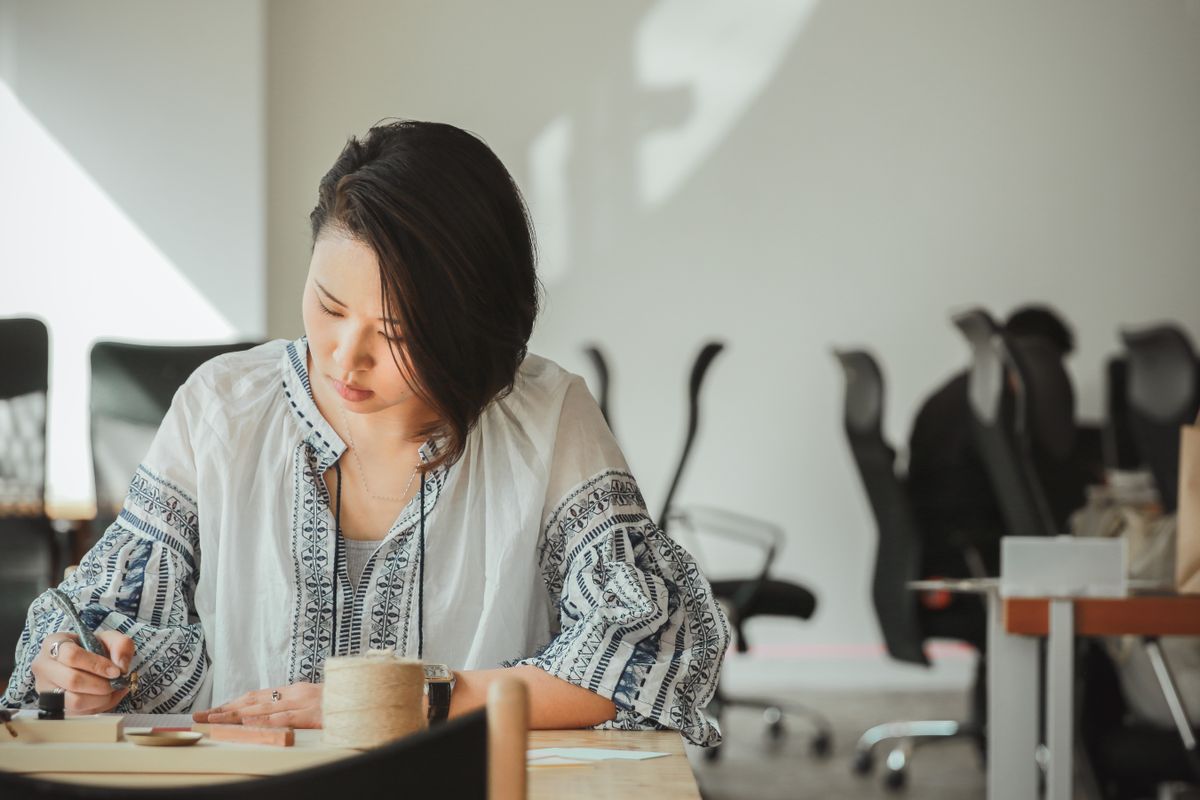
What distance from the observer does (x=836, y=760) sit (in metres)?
3.97

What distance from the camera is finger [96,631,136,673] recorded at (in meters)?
1.10

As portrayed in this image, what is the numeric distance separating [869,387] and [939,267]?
77.3 inches

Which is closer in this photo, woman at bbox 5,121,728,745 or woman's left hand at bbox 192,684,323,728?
woman's left hand at bbox 192,684,323,728

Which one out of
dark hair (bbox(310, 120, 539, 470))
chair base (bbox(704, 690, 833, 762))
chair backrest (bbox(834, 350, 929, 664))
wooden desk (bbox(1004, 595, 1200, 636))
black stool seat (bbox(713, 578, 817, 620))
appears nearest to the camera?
dark hair (bbox(310, 120, 539, 470))

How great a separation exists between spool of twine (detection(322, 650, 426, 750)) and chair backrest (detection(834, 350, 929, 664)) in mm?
2682

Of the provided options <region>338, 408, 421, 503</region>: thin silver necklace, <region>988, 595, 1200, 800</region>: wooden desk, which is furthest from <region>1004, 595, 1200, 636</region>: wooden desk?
<region>338, 408, 421, 503</region>: thin silver necklace

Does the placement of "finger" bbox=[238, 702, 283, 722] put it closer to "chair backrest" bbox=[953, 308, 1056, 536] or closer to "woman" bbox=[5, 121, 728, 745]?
"woman" bbox=[5, 121, 728, 745]

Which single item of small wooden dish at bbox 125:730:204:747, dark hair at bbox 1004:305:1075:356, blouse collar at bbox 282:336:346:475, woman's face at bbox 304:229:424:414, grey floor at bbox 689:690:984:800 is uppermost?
dark hair at bbox 1004:305:1075:356

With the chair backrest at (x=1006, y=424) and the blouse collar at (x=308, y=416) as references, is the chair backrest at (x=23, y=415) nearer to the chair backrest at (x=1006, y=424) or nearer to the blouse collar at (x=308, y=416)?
the blouse collar at (x=308, y=416)

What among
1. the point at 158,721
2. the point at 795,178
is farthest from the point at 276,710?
the point at 795,178

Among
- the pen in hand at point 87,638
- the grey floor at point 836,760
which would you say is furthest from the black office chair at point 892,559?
the pen in hand at point 87,638

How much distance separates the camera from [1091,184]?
17.7 feet

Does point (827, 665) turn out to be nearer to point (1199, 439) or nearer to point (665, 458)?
point (665, 458)

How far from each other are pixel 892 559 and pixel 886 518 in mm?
119
